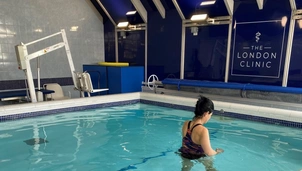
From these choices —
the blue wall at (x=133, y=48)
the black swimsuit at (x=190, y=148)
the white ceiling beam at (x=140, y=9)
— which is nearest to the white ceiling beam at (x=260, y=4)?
the white ceiling beam at (x=140, y=9)

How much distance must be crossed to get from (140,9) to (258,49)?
132 inches

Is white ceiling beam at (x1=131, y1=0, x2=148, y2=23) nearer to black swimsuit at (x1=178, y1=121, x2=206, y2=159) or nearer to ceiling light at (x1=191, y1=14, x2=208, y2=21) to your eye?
ceiling light at (x1=191, y1=14, x2=208, y2=21)

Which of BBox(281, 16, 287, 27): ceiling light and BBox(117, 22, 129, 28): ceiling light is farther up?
BBox(117, 22, 129, 28): ceiling light

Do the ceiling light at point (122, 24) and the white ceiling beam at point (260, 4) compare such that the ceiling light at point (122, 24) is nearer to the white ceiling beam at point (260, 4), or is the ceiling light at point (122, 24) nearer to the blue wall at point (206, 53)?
the blue wall at point (206, 53)

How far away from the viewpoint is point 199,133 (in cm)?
207

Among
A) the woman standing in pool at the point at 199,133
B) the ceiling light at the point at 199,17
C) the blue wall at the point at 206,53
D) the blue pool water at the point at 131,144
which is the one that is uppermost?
the ceiling light at the point at 199,17

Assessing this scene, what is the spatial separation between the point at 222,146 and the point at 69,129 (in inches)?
94.2

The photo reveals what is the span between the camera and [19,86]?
652 cm

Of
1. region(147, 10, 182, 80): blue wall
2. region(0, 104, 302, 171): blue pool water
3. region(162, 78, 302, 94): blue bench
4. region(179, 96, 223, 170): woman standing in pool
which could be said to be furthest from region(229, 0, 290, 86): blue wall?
region(179, 96, 223, 170): woman standing in pool

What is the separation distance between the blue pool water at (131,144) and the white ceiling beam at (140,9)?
3209 millimetres

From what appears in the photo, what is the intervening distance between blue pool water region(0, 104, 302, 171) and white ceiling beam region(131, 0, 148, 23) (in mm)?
3209

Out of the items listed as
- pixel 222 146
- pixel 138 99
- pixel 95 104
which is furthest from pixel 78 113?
pixel 222 146

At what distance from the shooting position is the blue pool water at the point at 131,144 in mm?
2777

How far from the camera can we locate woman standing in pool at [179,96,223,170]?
6.75 ft
